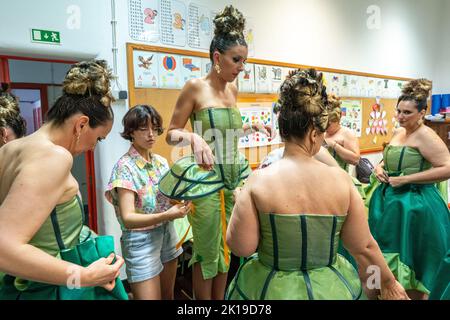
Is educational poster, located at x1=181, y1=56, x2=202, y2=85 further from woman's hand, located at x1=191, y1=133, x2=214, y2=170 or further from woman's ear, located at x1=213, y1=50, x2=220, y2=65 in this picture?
woman's hand, located at x1=191, y1=133, x2=214, y2=170

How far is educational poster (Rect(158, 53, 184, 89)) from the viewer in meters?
2.67

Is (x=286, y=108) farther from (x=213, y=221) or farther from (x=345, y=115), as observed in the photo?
(x=345, y=115)

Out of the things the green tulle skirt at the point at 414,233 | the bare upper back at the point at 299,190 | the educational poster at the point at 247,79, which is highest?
the educational poster at the point at 247,79

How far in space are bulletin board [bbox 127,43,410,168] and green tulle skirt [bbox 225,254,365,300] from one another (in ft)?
5.42

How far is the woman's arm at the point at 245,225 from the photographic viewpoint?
108 cm

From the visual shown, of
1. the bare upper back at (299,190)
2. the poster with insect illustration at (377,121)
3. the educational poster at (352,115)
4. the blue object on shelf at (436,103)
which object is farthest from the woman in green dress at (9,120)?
the blue object on shelf at (436,103)

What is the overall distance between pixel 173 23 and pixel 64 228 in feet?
7.13

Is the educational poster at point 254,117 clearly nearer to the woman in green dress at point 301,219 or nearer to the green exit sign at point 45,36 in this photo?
the green exit sign at point 45,36

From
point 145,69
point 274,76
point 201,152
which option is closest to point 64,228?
point 201,152

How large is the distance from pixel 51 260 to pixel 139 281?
2.75 ft

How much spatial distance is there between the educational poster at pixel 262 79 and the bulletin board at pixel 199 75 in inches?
1.4

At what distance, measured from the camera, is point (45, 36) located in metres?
2.16

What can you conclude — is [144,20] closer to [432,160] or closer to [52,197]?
[52,197]

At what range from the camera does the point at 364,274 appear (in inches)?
47.2
